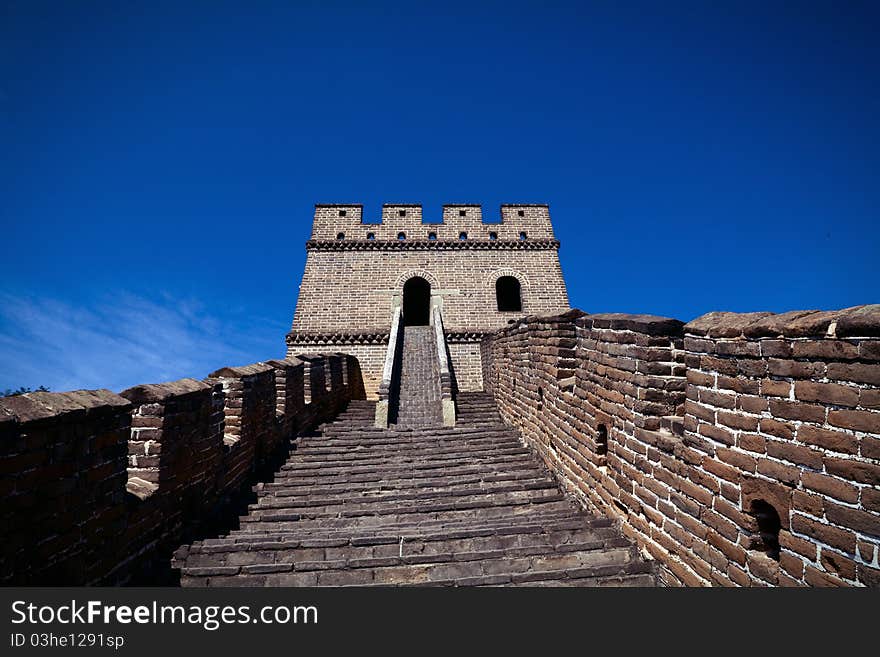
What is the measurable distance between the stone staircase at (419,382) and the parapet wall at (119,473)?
358 centimetres

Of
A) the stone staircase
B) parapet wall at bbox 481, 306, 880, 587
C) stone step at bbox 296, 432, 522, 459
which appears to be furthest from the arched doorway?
parapet wall at bbox 481, 306, 880, 587

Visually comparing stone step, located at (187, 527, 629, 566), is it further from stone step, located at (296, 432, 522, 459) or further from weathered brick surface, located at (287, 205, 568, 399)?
weathered brick surface, located at (287, 205, 568, 399)

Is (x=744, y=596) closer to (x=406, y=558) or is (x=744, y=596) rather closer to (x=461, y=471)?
(x=406, y=558)

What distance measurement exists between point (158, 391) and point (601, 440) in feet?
14.0

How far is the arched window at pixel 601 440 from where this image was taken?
13.3 feet

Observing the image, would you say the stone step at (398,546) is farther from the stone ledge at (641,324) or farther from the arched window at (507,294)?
the arched window at (507,294)

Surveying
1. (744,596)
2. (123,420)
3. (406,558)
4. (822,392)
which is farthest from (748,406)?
(123,420)

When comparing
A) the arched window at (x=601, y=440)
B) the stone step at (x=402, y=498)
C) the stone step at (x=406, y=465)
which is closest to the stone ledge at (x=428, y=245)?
the stone step at (x=406, y=465)

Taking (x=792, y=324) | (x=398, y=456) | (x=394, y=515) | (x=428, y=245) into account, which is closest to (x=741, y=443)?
(x=792, y=324)

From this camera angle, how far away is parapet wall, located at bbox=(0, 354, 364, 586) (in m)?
2.26

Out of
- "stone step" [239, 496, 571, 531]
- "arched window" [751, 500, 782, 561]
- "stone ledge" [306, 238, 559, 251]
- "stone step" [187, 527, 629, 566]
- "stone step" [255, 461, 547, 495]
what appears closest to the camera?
"arched window" [751, 500, 782, 561]

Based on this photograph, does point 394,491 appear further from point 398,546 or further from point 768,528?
point 768,528

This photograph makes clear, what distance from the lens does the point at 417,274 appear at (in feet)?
53.7

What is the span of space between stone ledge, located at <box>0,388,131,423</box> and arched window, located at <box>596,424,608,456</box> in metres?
4.17
